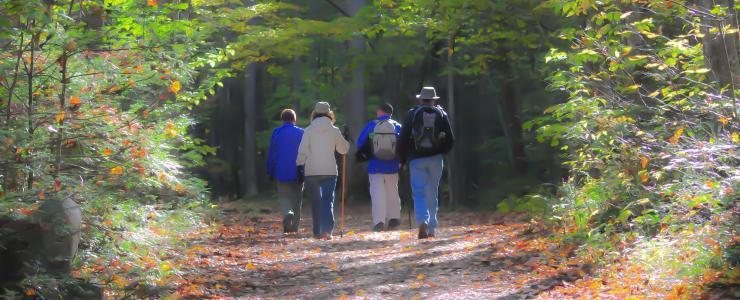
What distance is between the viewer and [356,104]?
26531 mm

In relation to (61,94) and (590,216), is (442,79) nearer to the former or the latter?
(590,216)

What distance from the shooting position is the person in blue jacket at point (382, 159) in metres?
15.8

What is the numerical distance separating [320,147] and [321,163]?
0.24 meters

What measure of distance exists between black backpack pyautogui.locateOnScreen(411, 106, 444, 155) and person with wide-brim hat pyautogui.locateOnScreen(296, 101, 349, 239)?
140cm

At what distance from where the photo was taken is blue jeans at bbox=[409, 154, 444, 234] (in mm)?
14094

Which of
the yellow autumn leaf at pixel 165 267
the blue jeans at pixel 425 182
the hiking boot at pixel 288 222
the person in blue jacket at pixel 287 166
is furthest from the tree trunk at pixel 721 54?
the hiking boot at pixel 288 222

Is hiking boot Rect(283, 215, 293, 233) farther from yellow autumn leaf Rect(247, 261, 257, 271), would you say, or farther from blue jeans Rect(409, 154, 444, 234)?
yellow autumn leaf Rect(247, 261, 257, 271)

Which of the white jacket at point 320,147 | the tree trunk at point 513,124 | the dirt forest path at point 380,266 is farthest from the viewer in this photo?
the tree trunk at point 513,124

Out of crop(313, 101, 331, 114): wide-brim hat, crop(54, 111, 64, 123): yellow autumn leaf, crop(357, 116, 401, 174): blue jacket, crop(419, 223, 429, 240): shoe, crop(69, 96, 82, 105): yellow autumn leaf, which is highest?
crop(69, 96, 82, 105): yellow autumn leaf

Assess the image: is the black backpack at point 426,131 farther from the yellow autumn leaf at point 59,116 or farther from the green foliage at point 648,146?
the yellow autumn leaf at point 59,116

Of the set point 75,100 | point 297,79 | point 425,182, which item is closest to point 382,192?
point 425,182

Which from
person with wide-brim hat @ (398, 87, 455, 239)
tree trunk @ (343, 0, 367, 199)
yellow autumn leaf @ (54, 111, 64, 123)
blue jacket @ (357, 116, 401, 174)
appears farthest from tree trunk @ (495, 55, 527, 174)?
yellow autumn leaf @ (54, 111, 64, 123)

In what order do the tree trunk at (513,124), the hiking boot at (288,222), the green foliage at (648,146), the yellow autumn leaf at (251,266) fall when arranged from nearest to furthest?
1. the green foliage at (648,146)
2. the yellow autumn leaf at (251,266)
3. the hiking boot at (288,222)
4. the tree trunk at (513,124)

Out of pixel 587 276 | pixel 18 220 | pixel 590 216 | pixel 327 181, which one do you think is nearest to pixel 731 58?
pixel 590 216
